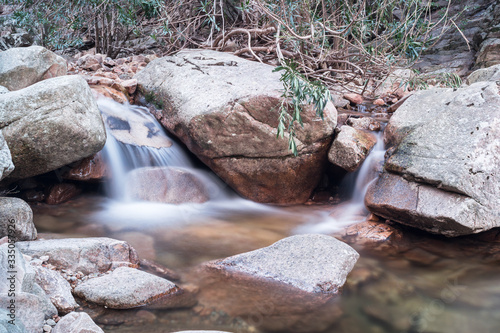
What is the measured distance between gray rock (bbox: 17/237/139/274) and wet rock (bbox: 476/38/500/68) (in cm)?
1073

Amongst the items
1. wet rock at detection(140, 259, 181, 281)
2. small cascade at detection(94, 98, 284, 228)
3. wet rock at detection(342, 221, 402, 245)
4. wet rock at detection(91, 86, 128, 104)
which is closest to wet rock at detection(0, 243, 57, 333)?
wet rock at detection(140, 259, 181, 281)

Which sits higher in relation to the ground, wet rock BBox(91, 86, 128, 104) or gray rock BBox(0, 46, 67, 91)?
gray rock BBox(0, 46, 67, 91)

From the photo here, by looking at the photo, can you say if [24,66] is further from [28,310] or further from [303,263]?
[303,263]

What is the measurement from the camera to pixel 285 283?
318 centimetres

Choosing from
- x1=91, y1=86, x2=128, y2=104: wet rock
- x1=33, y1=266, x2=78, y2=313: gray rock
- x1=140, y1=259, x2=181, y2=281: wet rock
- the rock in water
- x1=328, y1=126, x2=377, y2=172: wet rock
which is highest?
x1=91, y1=86, x2=128, y2=104: wet rock

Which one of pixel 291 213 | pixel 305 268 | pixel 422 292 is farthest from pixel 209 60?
pixel 422 292

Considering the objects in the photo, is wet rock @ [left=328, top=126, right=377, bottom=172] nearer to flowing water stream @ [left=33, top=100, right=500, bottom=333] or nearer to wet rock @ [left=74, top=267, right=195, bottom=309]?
flowing water stream @ [left=33, top=100, right=500, bottom=333]

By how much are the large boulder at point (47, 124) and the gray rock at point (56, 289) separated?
2.07 meters

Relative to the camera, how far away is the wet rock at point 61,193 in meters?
5.21

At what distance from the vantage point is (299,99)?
184 inches

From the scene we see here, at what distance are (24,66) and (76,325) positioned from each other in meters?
4.84

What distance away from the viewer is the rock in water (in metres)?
2.80

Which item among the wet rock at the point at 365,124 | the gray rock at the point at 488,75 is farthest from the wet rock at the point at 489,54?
the wet rock at the point at 365,124

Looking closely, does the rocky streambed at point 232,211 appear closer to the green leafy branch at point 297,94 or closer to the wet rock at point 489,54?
the green leafy branch at point 297,94
